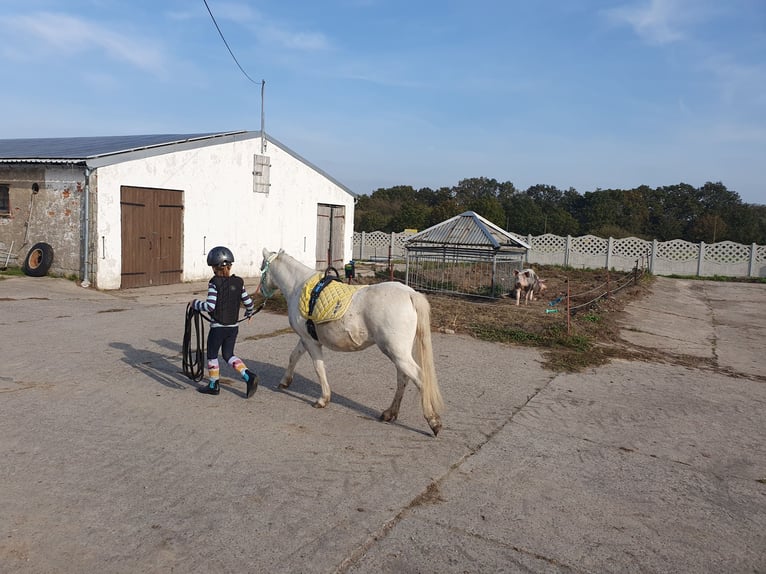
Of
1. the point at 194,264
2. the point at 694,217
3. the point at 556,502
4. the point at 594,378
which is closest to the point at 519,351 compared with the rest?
the point at 594,378

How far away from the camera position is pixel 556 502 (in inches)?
153

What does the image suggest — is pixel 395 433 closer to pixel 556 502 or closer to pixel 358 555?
pixel 556 502

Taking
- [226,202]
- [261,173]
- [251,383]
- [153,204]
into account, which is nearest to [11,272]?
[153,204]

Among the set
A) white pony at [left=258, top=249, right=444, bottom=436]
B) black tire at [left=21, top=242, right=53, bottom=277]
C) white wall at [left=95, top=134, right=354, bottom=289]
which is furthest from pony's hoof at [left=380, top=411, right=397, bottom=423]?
black tire at [left=21, top=242, right=53, bottom=277]

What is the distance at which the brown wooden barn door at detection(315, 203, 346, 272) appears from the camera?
67.5 feet

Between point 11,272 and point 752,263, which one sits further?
point 752,263

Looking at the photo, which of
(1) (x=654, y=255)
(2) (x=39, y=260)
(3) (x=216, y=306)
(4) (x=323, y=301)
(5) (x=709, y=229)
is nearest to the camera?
(4) (x=323, y=301)

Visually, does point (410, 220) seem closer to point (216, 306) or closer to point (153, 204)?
point (153, 204)

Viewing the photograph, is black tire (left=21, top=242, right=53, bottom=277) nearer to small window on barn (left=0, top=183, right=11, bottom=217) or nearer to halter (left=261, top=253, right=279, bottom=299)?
small window on barn (left=0, top=183, right=11, bottom=217)

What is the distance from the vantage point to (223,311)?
18.7 ft

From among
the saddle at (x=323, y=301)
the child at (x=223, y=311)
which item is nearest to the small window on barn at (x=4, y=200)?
the child at (x=223, y=311)

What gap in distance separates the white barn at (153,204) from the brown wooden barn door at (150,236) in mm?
24

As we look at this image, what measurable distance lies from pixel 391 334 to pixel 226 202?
12.5 metres

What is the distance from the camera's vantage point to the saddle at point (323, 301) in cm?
535
